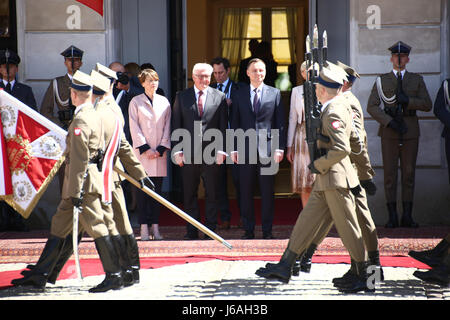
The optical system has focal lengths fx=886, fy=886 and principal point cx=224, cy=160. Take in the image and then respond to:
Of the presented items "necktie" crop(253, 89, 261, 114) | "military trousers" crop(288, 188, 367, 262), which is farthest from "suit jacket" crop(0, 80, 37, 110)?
"military trousers" crop(288, 188, 367, 262)

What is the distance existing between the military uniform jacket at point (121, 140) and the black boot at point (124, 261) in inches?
21.0

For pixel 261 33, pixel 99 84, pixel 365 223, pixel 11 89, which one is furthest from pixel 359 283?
pixel 261 33

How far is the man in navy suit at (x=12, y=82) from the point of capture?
10320 millimetres

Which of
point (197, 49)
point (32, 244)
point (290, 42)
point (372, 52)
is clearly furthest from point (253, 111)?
point (290, 42)

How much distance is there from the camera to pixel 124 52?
1169 cm

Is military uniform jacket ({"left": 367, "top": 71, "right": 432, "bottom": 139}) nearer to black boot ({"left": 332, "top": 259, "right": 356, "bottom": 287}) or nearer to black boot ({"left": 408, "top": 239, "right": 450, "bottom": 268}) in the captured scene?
black boot ({"left": 408, "top": 239, "right": 450, "bottom": 268})

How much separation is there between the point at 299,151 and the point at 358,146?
2.23 metres

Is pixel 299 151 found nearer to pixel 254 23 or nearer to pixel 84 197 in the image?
pixel 84 197

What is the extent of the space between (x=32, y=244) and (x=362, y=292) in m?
3.90

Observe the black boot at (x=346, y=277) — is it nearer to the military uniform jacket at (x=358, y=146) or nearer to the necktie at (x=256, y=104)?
the military uniform jacket at (x=358, y=146)

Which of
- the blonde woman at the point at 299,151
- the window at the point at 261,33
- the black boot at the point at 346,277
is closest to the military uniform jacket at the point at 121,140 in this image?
the black boot at the point at 346,277

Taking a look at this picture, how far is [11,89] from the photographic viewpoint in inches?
407

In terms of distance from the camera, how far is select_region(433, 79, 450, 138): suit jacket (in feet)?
32.5

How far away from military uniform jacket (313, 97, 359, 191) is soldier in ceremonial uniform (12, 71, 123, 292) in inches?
67.8
